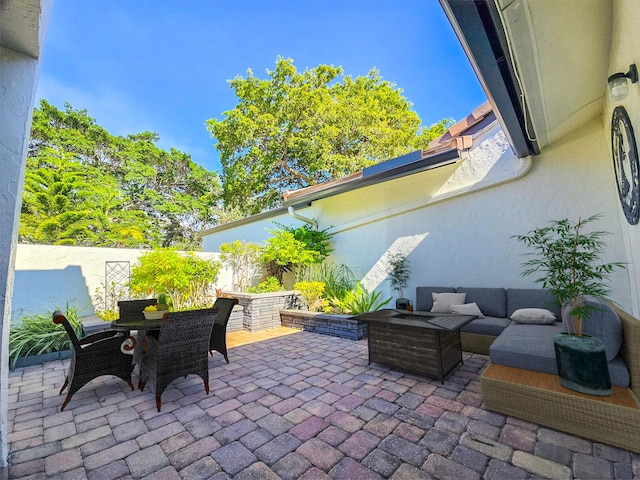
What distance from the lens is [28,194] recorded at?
1039 cm

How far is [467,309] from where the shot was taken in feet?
15.8

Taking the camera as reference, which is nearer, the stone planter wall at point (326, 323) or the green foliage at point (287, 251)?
the stone planter wall at point (326, 323)

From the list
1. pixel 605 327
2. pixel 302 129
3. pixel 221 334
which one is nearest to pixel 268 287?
pixel 221 334

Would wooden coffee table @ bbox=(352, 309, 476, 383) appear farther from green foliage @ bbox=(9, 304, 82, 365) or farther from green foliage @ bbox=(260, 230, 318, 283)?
green foliage @ bbox=(9, 304, 82, 365)

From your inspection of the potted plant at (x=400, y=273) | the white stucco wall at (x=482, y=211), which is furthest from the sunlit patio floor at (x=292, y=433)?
the potted plant at (x=400, y=273)

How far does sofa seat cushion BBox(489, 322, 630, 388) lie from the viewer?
7.76 ft

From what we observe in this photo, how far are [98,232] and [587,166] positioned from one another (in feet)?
56.6

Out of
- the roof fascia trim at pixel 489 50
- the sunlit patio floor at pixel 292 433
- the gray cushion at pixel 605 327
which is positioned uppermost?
the roof fascia trim at pixel 489 50

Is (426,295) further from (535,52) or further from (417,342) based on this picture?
(535,52)

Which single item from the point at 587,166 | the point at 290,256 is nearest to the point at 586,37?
the point at 587,166

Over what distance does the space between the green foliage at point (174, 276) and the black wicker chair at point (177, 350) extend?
10.3 feet

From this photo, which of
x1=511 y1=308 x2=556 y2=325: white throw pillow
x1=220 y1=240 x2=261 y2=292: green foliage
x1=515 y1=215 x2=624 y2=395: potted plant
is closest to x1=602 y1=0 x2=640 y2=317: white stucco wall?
x1=511 y1=308 x2=556 y2=325: white throw pillow

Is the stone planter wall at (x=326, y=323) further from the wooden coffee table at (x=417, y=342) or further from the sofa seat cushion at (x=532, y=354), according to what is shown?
the sofa seat cushion at (x=532, y=354)

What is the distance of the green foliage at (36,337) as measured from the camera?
436 cm
